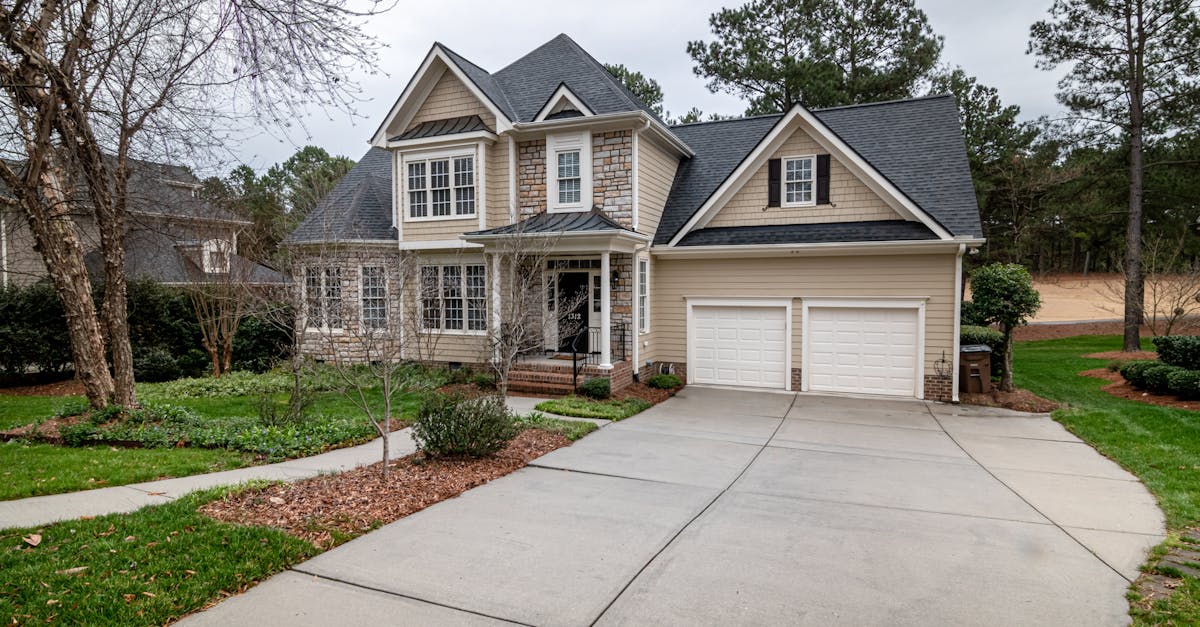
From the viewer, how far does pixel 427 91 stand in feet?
50.0

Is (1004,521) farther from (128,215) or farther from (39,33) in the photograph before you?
(128,215)

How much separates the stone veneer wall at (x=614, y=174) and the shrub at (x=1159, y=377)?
10.6 metres

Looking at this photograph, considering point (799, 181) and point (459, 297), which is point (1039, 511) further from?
point (459, 297)

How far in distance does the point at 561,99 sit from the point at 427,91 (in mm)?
3602

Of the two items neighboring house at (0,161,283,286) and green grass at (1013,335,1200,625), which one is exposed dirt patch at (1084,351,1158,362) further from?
neighboring house at (0,161,283,286)

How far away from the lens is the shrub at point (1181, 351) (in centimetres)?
1168

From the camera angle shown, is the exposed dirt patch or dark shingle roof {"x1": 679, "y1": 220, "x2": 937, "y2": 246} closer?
dark shingle roof {"x1": 679, "y1": 220, "x2": 937, "y2": 246}

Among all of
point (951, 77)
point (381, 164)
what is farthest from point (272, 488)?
point (951, 77)

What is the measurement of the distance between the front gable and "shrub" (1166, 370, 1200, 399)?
5.51m

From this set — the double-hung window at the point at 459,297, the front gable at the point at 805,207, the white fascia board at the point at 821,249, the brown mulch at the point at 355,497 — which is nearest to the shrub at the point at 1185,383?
the white fascia board at the point at 821,249

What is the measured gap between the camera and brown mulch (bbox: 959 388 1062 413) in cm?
1178

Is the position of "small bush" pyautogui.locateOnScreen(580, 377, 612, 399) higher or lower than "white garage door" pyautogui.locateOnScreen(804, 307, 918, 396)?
lower

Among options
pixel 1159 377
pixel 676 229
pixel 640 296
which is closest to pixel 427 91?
pixel 676 229

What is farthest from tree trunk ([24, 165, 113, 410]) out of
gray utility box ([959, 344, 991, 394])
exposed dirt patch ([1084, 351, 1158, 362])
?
exposed dirt patch ([1084, 351, 1158, 362])
